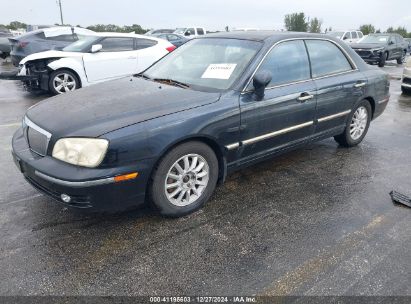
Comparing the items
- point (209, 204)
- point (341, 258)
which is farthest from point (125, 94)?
point (341, 258)

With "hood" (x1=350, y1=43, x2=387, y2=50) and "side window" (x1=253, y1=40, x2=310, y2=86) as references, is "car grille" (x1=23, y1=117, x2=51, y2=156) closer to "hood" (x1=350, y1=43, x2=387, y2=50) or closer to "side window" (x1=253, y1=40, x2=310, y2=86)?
"side window" (x1=253, y1=40, x2=310, y2=86)

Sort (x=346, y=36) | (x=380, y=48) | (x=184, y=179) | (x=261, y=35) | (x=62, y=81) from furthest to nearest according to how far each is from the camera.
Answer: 1. (x=346, y=36)
2. (x=380, y=48)
3. (x=62, y=81)
4. (x=261, y=35)
5. (x=184, y=179)

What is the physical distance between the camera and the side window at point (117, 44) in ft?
28.1

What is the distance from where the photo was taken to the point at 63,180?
2.60 meters

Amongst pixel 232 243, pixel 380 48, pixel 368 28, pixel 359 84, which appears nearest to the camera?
pixel 232 243

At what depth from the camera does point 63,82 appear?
828cm

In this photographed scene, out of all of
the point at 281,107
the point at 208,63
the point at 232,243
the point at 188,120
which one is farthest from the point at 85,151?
the point at 281,107

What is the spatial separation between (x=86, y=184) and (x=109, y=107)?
766 millimetres

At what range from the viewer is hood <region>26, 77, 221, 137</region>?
9.11 ft

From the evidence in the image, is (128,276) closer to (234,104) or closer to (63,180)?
(63,180)

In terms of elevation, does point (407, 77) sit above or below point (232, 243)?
above

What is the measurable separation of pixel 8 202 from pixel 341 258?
9.81ft

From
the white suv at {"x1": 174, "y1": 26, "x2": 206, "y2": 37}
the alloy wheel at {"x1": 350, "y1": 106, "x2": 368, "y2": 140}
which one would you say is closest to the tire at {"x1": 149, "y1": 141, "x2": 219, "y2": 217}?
the alloy wheel at {"x1": 350, "y1": 106, "x2": 368, "y2": 140}

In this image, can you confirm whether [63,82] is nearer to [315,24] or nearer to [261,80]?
[261,80]
